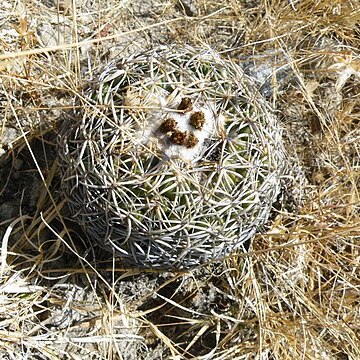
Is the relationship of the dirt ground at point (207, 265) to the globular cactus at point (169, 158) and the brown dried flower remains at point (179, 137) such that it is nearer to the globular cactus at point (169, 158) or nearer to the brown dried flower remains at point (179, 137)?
the globular cactus at point (169, 158)

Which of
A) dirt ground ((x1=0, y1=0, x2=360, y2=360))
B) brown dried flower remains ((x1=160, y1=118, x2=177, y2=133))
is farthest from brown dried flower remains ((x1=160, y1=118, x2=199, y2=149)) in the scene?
dirt ground ((x1=0, y1=0, x2=360, y2=360))

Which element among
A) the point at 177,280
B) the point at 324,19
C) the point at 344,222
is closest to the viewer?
→ the point at 177,280

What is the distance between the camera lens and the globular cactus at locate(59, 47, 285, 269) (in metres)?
1.48

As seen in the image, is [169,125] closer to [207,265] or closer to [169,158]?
[169,158]

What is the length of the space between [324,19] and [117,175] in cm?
119

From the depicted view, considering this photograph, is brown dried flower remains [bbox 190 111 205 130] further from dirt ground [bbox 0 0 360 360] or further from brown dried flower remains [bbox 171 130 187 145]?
dirt ground [bbox 0 0 360 360]

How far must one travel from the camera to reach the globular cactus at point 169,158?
148 centimetres

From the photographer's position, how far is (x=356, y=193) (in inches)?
84.4

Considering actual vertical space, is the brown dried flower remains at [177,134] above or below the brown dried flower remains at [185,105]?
below

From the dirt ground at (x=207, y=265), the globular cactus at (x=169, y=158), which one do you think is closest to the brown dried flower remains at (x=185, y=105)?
the globular cactus at (x=169, y=158)

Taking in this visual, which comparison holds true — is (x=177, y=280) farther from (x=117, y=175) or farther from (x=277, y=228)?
(x=117, y=175)

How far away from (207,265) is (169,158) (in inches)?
23.8

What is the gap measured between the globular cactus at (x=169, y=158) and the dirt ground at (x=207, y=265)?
213mm

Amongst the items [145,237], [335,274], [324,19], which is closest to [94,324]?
[145,237]
